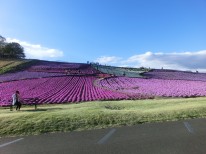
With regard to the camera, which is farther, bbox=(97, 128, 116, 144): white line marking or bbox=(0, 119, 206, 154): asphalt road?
bbox=(97, 128, 116, 144): white line marking

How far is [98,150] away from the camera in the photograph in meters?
12.2

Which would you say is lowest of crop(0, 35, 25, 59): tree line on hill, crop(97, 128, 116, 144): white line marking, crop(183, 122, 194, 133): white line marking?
crop(97, 128, 116, 144): white line marking

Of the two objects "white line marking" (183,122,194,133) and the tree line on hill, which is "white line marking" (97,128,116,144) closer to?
"white line marking" (183,122,194,133)

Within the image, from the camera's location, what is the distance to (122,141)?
525 inches

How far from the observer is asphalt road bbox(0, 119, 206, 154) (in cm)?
1203

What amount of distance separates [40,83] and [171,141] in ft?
123

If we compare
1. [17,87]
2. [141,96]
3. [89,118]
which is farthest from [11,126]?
[17,87]

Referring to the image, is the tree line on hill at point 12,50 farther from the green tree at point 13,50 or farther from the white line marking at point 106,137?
the white line marking at point 106,137

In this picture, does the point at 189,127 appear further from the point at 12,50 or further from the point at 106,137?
the point at 12,50

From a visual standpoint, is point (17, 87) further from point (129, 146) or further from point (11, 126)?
point (129, 146)

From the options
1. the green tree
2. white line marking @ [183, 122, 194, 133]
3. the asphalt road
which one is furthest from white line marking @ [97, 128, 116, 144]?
the green tree

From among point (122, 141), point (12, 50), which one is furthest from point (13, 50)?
point (122, 141)

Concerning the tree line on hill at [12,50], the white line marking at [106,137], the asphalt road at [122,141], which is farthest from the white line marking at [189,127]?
the tree line on hill at [12,50]

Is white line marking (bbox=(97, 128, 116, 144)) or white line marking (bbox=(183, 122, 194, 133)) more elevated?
white line marking (bbox=(183, 122, 194, 133))
